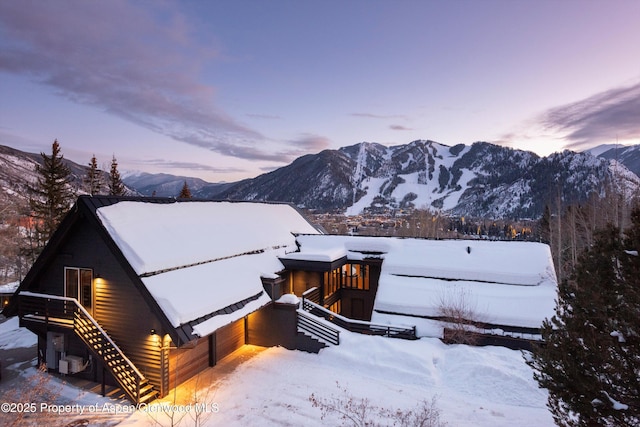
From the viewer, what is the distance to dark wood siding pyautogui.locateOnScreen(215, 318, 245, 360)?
52.7 ft

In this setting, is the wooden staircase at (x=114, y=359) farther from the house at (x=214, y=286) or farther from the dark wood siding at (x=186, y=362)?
the dark wood siding at (x=186, y=362)

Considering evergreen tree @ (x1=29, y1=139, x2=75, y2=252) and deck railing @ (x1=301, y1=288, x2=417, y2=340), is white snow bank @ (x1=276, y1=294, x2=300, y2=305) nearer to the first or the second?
deck railing @ (x1=301, y1=288, x2=417, y2=340)

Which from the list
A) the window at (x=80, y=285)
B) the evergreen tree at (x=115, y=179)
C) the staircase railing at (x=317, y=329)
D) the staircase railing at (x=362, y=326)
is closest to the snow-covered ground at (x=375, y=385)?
the staircase railing at (x=317, y=329)

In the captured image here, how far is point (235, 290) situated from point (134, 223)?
5334mm

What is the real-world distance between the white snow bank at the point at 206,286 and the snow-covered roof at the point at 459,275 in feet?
13.5

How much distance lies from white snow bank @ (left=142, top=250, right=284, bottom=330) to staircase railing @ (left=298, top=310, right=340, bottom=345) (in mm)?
2135

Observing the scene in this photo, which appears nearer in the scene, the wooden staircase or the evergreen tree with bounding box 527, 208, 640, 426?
the evergreen tree with bounding box 527, 208, 640, 426

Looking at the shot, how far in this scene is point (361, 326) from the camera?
19.2 metres

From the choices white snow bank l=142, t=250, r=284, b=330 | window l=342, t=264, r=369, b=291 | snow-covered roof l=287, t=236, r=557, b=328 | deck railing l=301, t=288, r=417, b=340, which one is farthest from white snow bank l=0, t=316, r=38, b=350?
window l=342, t=264, r=369, b=291

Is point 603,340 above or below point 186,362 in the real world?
above

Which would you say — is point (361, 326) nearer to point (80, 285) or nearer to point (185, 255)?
point (185, 255)

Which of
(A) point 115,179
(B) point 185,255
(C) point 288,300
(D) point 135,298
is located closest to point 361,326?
(C) point 288,300

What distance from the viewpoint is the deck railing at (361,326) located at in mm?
18250

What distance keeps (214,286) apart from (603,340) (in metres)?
13.4
